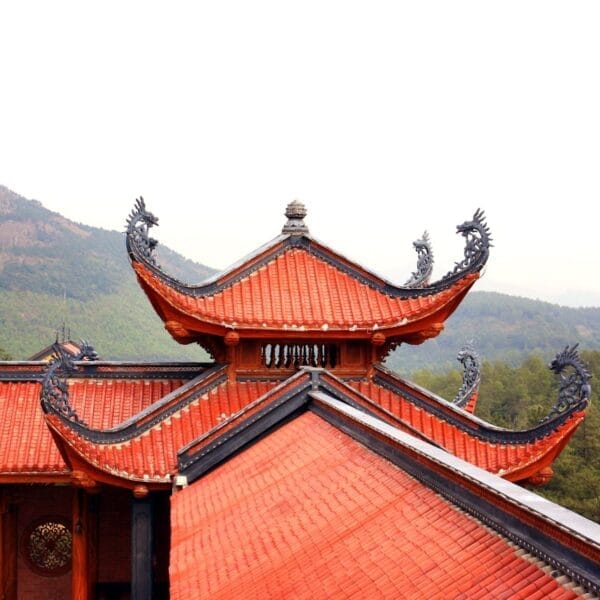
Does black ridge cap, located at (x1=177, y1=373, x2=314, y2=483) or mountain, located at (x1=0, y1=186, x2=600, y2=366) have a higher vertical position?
mountain, located at (x1=0, y1=186, x2=600, y2=366)

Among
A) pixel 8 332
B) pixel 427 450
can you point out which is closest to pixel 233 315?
pixel 427 450

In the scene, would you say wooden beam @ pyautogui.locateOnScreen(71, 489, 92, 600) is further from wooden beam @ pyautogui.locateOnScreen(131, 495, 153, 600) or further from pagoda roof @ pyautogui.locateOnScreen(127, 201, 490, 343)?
pagoda roof @ pyautogui.locateOnScreen(127, 201, 490, 343)

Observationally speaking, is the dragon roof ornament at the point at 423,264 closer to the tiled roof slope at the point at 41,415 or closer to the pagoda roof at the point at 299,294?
the pagoda roof at the point at 299,294

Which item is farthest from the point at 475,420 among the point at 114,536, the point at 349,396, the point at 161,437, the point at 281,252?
the point at 114,536

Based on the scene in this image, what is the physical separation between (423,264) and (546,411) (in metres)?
36.7

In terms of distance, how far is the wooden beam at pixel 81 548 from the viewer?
1171 cm

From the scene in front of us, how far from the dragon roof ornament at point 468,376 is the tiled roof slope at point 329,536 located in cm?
530

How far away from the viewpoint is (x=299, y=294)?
11.4 metres

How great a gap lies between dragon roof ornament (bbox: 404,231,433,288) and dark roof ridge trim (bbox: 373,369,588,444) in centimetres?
198

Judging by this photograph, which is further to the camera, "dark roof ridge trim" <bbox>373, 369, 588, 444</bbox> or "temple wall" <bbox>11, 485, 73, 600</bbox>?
"temple wall" <bbox>11, 485, 73, 600</bbox>

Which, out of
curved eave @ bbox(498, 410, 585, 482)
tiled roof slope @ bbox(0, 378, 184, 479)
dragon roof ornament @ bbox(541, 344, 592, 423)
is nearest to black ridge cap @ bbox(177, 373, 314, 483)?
tiled roof slope @ bbox(0, 378, 184, 479)

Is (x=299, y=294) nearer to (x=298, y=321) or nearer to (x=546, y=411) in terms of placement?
(x=298, y=321)

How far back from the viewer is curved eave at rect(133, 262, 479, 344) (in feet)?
35.0

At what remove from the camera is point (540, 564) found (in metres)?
4.37
